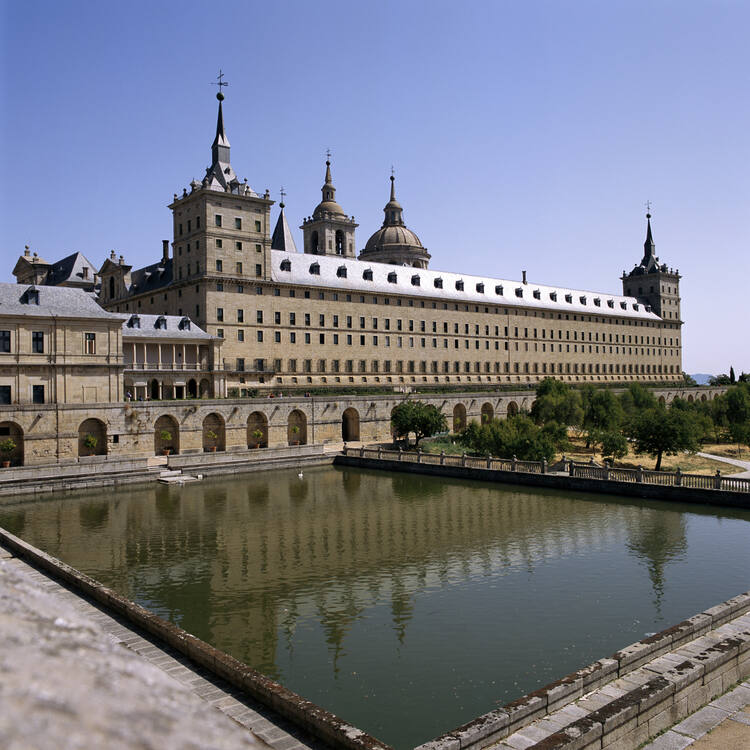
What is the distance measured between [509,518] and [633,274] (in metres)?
103

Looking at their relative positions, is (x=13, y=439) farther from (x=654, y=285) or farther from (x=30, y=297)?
(x=654, y=285)

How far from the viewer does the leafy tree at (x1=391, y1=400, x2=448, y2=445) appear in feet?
191

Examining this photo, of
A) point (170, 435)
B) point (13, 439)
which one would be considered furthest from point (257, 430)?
point (13, 439)

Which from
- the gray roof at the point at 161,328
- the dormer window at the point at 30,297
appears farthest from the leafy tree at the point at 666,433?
the dormer window at the point at 30,297

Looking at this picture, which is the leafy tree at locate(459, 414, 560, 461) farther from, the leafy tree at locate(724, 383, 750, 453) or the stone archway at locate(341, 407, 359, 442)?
the leafy tree at locate(724, 383, 750, 453)

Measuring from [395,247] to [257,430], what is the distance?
5976 centimetres

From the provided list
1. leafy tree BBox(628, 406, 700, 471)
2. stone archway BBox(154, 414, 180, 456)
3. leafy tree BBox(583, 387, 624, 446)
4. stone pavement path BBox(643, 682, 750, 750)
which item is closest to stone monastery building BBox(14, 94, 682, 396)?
stone archway BBox(154, 414, 180, 456)

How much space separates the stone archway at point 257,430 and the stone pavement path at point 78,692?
56.5 metres

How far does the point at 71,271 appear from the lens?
83250 millimetres

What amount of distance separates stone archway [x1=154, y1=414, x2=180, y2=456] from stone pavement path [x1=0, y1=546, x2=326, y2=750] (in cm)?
5324

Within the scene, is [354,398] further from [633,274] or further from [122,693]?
[633,274]

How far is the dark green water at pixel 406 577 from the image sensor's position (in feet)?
54.3

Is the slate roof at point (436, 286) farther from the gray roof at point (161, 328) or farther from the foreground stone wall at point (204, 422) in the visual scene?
the foreground stone wall at point (204, 422)

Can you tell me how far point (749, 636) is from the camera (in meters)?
15.2
